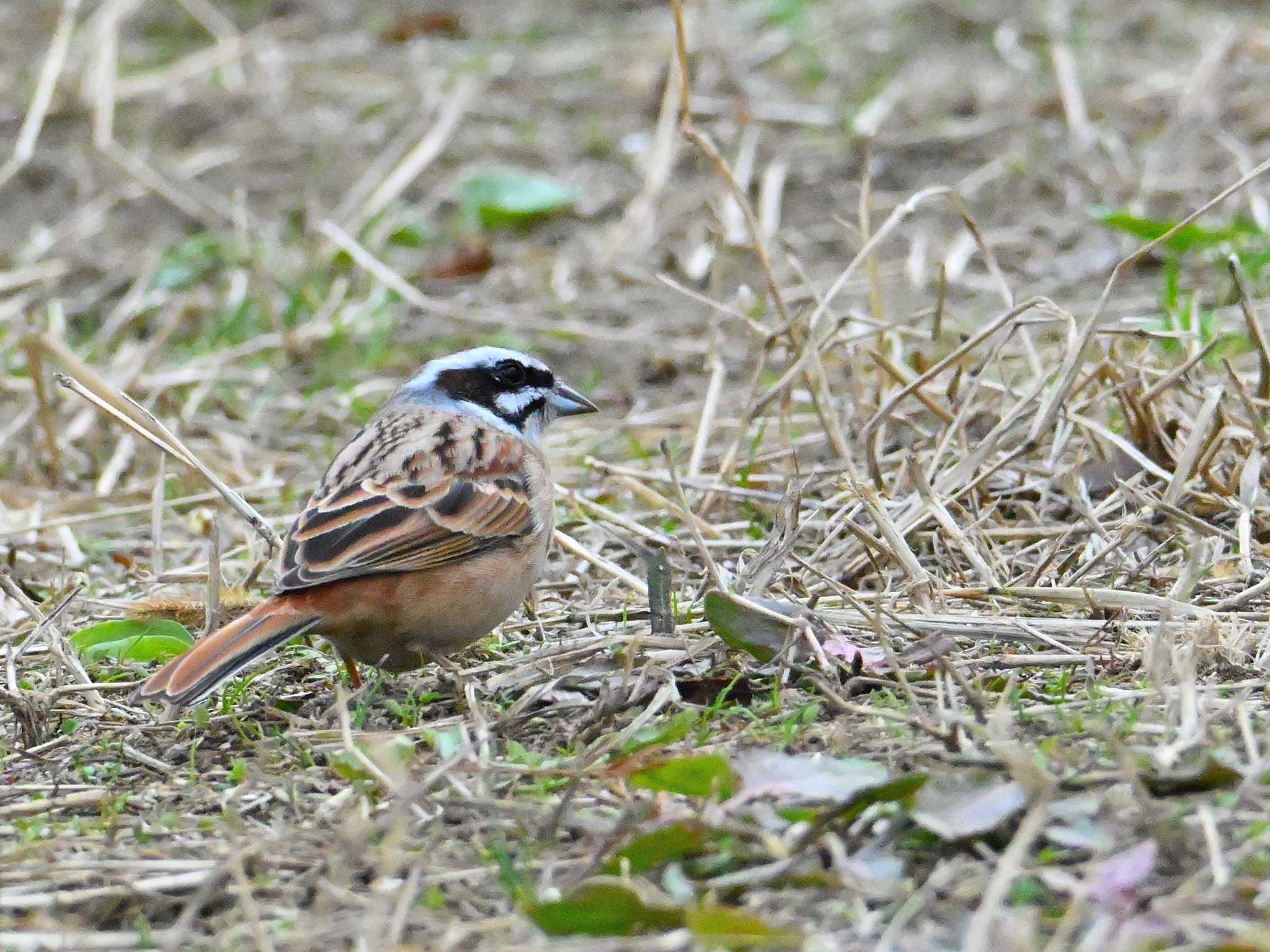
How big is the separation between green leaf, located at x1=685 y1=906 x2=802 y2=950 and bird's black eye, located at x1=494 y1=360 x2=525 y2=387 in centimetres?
281

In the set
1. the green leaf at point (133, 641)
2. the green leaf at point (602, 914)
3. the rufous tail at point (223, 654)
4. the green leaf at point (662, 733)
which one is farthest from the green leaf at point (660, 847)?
the green leaf at point (133, 641)

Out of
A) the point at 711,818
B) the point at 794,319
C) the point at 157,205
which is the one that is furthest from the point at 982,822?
the point at 157,205

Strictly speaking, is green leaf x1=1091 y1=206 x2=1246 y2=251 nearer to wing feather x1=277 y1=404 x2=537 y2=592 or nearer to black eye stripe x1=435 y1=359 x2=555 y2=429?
black eye stripe x1=435 y1=359 x2=555 y2=429

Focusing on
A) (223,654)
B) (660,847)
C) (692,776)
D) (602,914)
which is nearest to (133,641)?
(223,654)

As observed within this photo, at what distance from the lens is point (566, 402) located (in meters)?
5.46

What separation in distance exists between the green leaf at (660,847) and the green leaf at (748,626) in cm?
101

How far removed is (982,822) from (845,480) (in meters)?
1.88

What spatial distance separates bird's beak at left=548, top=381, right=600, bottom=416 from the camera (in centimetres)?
545

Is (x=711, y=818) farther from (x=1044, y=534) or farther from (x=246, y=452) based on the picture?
(x=246, y=452)

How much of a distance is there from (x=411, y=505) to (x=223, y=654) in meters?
0.72

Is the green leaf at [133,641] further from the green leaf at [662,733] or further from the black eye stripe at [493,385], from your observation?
the green leaf at [662,733]

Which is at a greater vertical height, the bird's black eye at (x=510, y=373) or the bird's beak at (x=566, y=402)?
the bird's black eye at (x=510, y=373)

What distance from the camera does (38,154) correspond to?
31.8 feet

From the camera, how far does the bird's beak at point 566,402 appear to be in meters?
5.45
